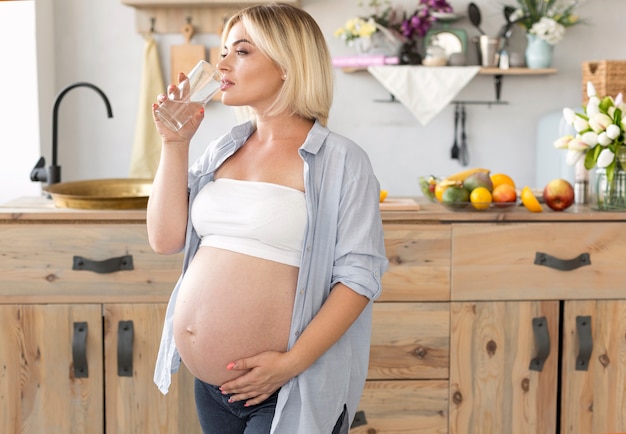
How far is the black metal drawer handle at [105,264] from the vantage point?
225cm

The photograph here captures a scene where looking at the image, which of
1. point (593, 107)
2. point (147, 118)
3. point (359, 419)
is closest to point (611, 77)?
point (593, 107)

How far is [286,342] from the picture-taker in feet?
4.92

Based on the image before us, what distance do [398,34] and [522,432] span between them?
1.86 m

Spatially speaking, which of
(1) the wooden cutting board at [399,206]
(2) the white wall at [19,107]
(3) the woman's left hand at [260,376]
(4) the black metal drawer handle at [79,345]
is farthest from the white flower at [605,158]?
(2) the white wall at [19,107]

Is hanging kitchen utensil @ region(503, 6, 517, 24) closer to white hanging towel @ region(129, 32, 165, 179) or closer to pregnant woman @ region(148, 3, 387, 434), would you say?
white hanging towel @ region(129, 32, 165, 179)

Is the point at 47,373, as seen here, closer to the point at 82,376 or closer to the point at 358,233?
the point at 82,376

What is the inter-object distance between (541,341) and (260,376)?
109cm

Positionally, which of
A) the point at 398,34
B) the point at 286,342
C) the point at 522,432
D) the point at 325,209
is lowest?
the point at 522,432

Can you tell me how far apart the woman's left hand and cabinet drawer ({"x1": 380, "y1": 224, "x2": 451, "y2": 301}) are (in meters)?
0.83

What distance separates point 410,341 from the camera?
2301 mm

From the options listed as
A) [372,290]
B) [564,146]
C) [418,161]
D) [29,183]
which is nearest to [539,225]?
[564,146]

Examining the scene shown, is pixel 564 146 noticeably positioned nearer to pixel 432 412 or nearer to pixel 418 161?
pixel 432 412

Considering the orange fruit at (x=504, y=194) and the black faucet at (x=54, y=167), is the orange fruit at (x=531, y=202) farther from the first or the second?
the black faucet at (x=54, y=167)

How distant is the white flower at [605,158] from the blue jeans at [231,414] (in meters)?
1.07
